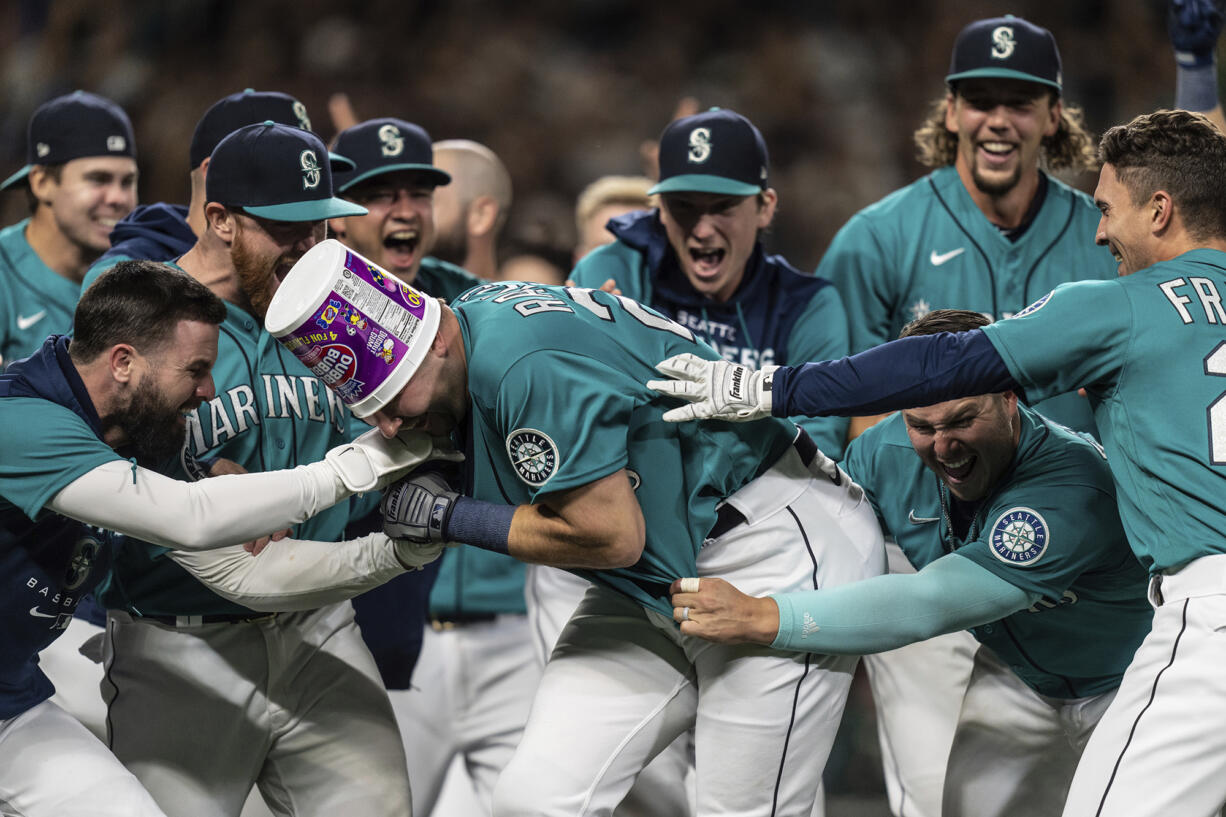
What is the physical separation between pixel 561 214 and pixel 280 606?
6.80m

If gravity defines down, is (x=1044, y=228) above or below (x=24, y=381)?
above

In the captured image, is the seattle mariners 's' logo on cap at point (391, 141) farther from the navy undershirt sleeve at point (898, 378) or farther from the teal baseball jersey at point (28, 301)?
the navy undershirt sleeve at point (898, 378)

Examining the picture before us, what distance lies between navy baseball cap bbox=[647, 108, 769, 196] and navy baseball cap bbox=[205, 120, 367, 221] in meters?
1.14

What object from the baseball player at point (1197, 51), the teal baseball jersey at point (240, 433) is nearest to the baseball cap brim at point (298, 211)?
the teal baseball jersey at point (240, 433)

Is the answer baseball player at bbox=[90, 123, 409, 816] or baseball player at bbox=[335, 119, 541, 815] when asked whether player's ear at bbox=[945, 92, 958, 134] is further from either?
baseball player at bbox=[90, 123, 409, 816]

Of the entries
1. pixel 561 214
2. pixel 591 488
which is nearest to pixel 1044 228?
pixel 591 488

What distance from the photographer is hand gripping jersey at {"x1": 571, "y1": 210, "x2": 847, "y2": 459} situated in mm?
4258

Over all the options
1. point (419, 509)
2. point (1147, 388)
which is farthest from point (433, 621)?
A: point (1147, 388)

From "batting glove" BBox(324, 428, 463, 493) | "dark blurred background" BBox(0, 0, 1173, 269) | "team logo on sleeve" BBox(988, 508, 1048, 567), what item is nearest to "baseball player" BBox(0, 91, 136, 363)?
"batting glove" BBox(324, 428, 463, 493)

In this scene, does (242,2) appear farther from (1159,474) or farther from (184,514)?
(1159,474)

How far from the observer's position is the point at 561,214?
387 inches

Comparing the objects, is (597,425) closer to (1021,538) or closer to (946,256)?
(1021,538)

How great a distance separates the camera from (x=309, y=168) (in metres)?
3.48

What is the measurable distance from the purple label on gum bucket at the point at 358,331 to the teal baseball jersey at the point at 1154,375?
1228mm
